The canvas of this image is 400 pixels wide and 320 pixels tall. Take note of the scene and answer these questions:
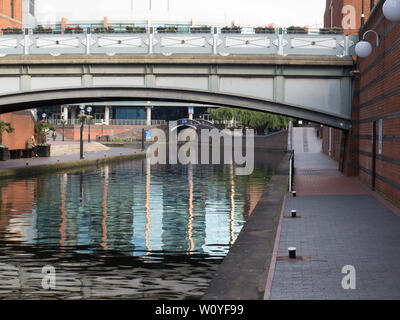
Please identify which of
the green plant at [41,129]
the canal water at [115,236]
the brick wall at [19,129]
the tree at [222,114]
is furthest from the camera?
the tree at [222,114]

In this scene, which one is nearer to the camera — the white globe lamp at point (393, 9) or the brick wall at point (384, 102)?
the white globe lamp at point (393, 9)

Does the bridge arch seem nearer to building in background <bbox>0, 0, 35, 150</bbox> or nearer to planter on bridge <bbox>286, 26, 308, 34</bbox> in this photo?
planter on bridge <bbox>286, 26, 308, 34</bbox>

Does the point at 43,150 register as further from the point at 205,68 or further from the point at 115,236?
the point at 115,236

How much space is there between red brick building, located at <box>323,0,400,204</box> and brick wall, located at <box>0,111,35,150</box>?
84.8 ft

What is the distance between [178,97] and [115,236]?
1560 centimetres

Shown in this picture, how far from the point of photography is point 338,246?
39.1 ft

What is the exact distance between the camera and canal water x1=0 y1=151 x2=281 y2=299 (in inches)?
416

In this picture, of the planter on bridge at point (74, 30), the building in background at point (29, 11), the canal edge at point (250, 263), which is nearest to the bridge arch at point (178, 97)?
the planter on bridge at point (74, 30)

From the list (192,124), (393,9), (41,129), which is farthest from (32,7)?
(393,9)

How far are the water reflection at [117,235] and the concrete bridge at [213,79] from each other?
3998 millimetres

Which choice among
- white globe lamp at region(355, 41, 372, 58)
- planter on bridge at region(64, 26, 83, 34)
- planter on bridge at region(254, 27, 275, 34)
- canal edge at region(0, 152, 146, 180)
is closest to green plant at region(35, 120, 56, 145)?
canal edge at region(0, 152, 146, 180)

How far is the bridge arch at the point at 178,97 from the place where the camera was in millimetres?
29781

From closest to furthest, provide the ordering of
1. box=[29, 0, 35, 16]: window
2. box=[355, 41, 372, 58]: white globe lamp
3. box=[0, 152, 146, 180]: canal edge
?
box=[355, 41, 372, 58]: white globe lamp, box=[0, 152, 146, 180]: canal edge, box=[29, 0, 35, 16]: window

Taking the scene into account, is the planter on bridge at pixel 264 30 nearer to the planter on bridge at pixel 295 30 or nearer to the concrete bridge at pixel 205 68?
the concrete bridge at pixel 205 68
